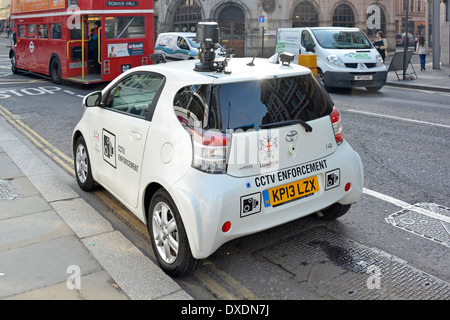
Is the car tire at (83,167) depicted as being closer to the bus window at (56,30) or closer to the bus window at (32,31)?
the bus window at (56,30)

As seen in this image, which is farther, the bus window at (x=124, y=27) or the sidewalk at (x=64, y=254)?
the bus window at (x=124, y=27)

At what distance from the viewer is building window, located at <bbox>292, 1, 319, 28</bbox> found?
124 ft

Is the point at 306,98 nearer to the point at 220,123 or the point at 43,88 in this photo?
the point at 220,123

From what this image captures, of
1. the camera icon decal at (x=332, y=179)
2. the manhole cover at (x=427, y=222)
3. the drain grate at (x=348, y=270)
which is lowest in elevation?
the drain grate at (x=348, y=270)

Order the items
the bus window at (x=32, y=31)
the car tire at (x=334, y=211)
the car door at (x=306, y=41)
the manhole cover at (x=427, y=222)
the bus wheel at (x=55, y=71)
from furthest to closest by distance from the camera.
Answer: the bus window at (x=32, y=31) → the bus wheel at (x=55, y=71) → the car door at (x=306, y=41) → the car tire at (x=334, y=211) → the manhole cover at (x=427, y=222)

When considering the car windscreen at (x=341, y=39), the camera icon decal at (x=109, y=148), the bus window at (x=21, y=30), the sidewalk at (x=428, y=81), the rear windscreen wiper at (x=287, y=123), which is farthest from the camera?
the bus window at (x=21, y=30)

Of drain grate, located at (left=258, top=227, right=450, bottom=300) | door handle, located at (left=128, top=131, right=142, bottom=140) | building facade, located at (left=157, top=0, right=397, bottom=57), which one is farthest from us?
building facade, located at (left=157, top=0, right=397, bottom=57)

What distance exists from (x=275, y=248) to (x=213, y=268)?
62 centimetres

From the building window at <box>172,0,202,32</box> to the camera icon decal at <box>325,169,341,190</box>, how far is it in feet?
121

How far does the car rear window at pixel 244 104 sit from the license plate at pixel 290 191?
51 cm

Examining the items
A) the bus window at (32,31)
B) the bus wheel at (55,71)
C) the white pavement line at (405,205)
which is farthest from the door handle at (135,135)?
the bus window at (32,31)

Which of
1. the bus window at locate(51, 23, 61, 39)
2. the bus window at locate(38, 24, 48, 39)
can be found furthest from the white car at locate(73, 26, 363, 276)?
the bus window at locate(38, 24, 48, 39)

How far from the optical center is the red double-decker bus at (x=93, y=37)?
47.3 feet

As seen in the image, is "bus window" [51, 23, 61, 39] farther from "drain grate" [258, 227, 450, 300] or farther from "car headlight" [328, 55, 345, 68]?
"drain grate" [258, 227, 450, 300]
